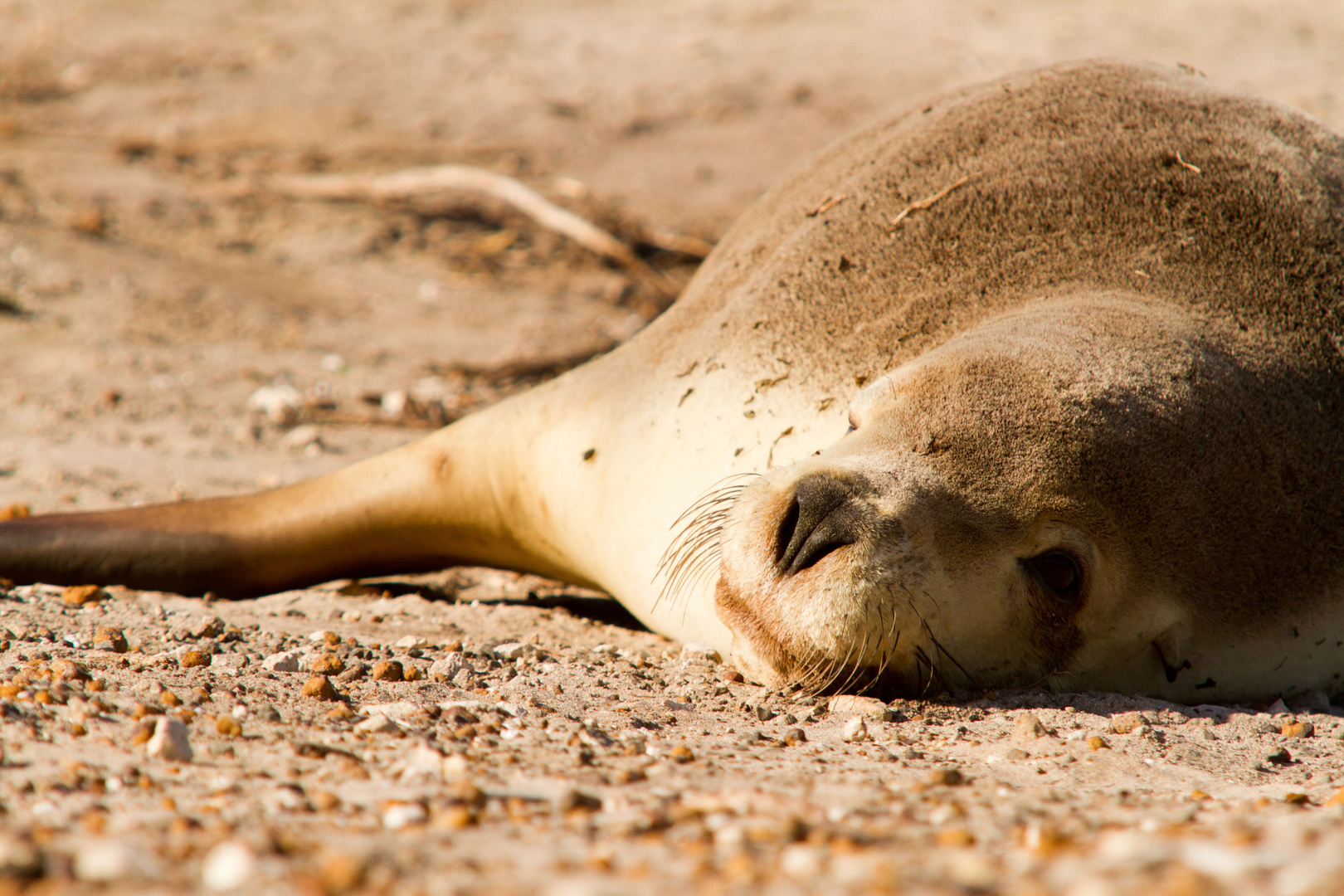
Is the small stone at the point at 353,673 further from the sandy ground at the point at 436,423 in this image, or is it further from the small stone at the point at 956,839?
the small stone at the point at 956,839

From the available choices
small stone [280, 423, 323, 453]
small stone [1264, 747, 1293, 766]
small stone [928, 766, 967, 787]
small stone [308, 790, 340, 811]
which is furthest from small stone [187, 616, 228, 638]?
small stone [1264, 747, 1293, 766]

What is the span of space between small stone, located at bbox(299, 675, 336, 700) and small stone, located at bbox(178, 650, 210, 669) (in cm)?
36

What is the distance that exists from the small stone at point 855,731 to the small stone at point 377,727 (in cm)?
97

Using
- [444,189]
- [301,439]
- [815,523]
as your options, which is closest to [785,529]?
[815,523]

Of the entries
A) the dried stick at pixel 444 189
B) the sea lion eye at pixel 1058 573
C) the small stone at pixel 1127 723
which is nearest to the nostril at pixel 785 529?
the sea lion eye at pixel 1058 573

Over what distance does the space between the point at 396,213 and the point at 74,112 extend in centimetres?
328

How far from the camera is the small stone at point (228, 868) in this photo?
1.55 metres

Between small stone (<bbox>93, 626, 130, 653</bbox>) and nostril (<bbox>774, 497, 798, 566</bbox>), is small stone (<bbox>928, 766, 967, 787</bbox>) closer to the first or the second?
nostril (<bbox>774, 497, 798, 566</bbox>)

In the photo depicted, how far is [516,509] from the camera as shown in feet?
12.7

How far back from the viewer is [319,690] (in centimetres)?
266

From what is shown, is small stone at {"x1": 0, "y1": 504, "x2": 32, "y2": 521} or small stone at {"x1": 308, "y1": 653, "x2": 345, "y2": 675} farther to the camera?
small stone at {"x1": 0, "y1": 504, "x2": 32, "y2": 521}

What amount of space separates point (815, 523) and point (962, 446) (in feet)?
1.43

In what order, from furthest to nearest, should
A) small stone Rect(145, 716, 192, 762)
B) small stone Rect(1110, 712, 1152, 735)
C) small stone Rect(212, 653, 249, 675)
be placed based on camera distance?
small stone Rect(212, 653, 249, 675) → small stone Rect(1110, 712, 1152, 735) → small stone Rect(145, 716, 192, 762)

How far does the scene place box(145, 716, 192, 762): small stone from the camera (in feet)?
7.18
